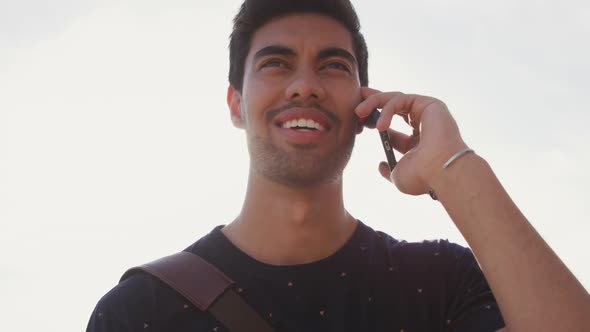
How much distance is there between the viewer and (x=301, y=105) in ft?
13.8

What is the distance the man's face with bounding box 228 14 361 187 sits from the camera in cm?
418

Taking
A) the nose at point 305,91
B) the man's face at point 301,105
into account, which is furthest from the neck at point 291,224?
the nose at point 305,91

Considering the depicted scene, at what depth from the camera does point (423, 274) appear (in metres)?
3.96

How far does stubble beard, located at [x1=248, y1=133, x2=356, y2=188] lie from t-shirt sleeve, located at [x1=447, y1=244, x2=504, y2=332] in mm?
936

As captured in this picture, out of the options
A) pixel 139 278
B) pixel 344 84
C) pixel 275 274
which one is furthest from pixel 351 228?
pixel 139 278

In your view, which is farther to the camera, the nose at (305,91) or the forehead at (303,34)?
the forehead at (303,34)

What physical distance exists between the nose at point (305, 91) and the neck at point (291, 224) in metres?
0.61

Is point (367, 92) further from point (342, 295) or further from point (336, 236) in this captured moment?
point (342, 295)

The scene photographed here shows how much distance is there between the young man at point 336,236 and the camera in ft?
10.6

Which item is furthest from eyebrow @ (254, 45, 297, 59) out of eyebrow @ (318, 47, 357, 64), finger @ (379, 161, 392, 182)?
finger @ (379, 161, 392, 182)

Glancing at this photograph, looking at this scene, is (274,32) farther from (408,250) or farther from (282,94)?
(408,250)

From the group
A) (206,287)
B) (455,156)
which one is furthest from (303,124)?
(206,287)

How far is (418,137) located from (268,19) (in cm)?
155

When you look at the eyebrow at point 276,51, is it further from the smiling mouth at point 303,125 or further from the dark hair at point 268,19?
the smiling mouth at point 303,125
